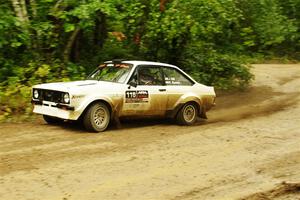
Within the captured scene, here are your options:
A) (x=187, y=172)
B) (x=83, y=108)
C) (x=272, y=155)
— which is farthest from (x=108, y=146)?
(x=272, y=155)

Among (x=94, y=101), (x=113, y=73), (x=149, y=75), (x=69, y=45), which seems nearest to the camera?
(x=94, y=101)

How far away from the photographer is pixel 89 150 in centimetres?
934

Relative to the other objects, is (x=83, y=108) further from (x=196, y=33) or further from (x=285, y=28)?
(x=285, y=28)

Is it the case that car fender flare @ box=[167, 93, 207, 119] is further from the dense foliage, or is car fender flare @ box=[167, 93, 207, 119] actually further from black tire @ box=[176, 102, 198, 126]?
the dense foliage

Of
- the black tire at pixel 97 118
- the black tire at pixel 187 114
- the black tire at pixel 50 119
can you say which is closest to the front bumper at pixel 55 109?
the black tire at pixel 97 118

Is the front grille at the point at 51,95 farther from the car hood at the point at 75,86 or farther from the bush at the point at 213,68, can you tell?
the bush at the point at 213,68

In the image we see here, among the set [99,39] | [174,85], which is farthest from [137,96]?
[99,39]

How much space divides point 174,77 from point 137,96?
1.48 m

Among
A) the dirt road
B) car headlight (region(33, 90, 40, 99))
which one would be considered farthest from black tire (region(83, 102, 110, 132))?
car headlight (region(33, 90, 40, 99))

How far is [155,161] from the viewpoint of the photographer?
8.77 m

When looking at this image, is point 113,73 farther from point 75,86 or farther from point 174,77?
point 174,77

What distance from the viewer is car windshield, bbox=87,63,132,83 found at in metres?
11.8

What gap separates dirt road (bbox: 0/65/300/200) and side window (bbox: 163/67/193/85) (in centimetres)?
105

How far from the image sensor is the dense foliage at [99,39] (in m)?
14.3
